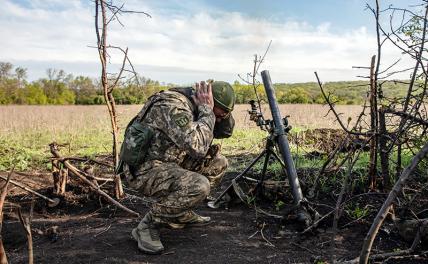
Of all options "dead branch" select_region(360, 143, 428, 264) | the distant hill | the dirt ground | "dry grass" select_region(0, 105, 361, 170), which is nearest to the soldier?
the dirt ground

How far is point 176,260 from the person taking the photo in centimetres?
317

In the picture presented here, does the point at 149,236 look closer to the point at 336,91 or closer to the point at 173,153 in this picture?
the point at 173,153

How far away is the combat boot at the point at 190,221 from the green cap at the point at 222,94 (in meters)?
1.01

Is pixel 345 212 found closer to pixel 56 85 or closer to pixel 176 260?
pixel 176 260

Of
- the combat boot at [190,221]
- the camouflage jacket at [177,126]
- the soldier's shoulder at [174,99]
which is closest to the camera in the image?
the camouflage jacket at [177,126]

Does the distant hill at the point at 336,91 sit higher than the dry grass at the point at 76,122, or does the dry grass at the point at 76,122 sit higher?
the distant hill at the point at 336,91

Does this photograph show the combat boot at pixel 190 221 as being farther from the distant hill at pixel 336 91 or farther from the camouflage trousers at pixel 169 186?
the distant hill at pixel 336 91

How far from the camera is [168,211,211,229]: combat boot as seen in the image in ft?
12.3

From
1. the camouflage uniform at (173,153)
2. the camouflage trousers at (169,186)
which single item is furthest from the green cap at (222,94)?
the camouflage trousers at (169,186)

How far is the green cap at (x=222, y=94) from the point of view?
3646mm

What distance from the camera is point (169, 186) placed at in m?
3.41

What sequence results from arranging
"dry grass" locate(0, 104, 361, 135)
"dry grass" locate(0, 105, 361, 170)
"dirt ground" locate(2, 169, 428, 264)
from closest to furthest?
"dirt ground" locate(2, 169, 428, 264) → "dry grass" locate(0, 105, 361, 170) → "dry grass" locate(0, 104, 361, 135)

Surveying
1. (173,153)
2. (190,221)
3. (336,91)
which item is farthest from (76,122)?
(173,153)

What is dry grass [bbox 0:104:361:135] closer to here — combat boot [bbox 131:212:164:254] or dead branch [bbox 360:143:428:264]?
combat boot [bbox 131:212:164:254]
